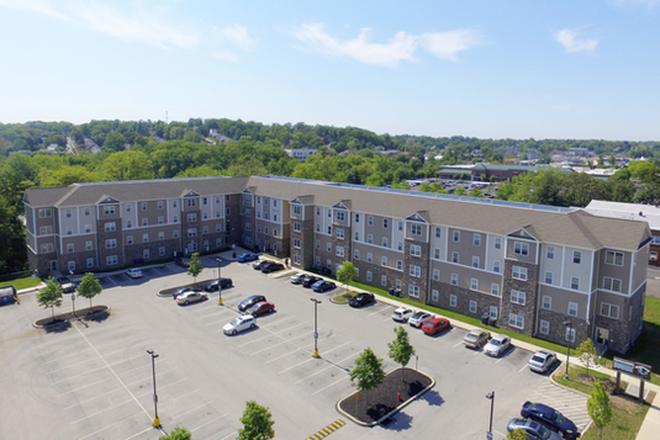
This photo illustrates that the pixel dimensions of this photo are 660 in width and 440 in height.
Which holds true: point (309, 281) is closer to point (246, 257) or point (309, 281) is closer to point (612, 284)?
point (246, 257)

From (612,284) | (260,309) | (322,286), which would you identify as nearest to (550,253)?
(612,284)

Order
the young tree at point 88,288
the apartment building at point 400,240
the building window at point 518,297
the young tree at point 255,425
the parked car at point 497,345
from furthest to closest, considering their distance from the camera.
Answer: the young tree at point 88,288 < the building window at point 518,297 < the apartment building at point 400,240 < the parked car at point 497,345 < the young tree at point 255,425

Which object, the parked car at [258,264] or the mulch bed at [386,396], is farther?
the parked car at [258,264]

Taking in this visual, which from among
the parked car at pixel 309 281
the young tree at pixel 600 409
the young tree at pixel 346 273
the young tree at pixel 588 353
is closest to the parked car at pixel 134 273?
the parked car at pixel 309 281

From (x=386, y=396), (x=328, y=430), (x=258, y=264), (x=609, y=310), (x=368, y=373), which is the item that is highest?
(x=609, y=310)

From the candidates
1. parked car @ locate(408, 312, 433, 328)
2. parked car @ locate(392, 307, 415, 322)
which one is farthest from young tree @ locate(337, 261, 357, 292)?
parked car @ locate(408, 312, 433, 328)

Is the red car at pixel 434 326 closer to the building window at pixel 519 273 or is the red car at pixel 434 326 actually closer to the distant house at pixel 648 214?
the building window at pixel 519 273

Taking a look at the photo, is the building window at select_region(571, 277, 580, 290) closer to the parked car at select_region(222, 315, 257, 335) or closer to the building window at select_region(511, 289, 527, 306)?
the building window at select_region(511, 289, 527, 306)
